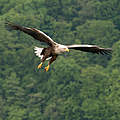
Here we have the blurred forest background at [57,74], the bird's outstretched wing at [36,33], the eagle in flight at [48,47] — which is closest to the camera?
the eagle in flight at [48,47]

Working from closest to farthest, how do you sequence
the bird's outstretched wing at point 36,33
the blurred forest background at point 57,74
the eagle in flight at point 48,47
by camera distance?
the eagle in flight at point 48,47, the bird's outstretched wing at point 36,33, the blurred forest background at point 57,74

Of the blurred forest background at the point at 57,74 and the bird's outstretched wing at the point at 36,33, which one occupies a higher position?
the bird's outstretched wing at the point at 36,33

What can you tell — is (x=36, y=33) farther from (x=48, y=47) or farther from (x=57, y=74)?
(x=57, y=74)

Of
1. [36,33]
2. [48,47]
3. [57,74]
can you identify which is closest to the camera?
[36,33]

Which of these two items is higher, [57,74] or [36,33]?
[36,33]

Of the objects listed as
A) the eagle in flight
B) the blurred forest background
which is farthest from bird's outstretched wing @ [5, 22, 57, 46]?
the blurred forest background

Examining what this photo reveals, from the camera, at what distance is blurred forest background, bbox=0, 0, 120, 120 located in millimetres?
47656

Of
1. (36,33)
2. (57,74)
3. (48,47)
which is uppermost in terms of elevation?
(36,33)

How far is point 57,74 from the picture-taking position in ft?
164

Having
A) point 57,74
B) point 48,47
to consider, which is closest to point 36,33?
point 48,47

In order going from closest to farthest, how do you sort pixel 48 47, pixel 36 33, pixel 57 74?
pixel 36 33, pixel 48 47, pixel 57 74

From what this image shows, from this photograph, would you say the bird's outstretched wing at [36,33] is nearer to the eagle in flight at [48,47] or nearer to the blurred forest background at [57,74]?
the eagle in flight at [48,47]

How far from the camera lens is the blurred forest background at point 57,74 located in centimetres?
4766

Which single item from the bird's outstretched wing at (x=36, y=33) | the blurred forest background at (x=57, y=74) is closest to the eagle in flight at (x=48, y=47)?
the bird's outstretched wing at (x=36, y=33)
